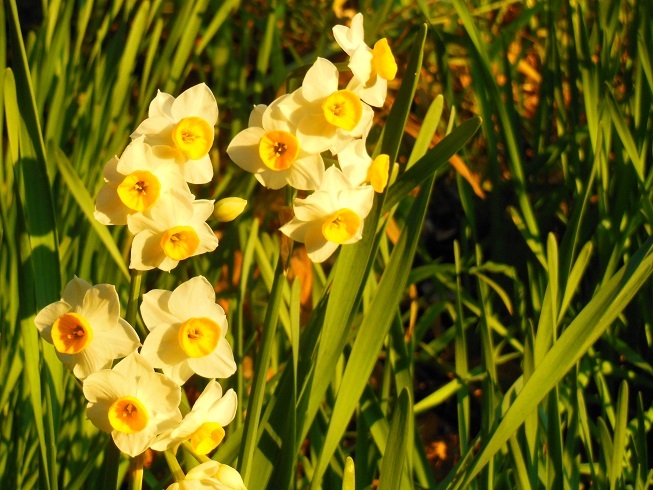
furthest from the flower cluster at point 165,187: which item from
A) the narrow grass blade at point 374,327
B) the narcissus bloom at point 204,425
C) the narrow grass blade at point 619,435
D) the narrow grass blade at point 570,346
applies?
the narrow grass blade at point 619,435

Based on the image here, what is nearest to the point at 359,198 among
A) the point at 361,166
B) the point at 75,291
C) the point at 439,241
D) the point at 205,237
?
the point at 361,166

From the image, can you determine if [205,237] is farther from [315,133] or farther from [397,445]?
[397,445]

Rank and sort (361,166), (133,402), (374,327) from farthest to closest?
(374,327) → (361,166) → (133,402)

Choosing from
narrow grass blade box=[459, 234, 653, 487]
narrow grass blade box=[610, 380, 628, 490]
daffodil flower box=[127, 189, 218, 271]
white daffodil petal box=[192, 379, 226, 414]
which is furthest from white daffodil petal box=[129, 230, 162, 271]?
narrow grass blade box=[610, 380, 628, 490]

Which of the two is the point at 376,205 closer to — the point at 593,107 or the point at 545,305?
the point at 545,305

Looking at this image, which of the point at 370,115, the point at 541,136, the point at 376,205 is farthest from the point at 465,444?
the point at 541,136

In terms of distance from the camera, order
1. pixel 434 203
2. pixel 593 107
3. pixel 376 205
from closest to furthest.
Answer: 1. pixel 376 205
2. pixel 593 107
3. pixel 434 203

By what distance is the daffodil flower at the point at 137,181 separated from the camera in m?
0.58

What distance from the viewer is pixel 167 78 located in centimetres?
124

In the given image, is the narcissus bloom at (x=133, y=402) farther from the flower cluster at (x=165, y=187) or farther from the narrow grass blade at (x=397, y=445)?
the narrow grass blade at (x=397, y=445)

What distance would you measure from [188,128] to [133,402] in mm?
206

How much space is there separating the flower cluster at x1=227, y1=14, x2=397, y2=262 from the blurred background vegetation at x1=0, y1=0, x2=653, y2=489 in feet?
0.66

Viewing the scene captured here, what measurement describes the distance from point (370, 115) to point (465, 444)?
1.50ft

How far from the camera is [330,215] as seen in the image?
64 cm
